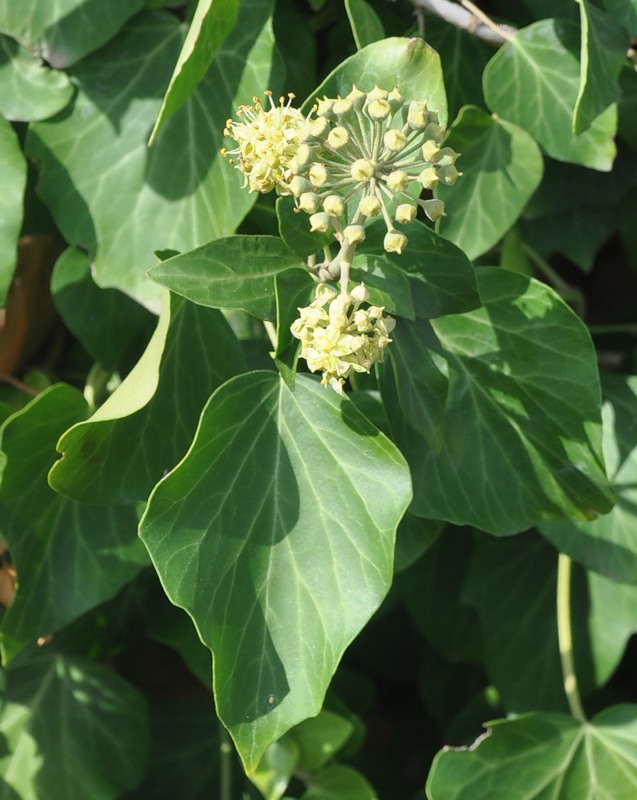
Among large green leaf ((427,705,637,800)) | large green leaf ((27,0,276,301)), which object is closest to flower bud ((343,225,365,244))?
large green leaf ((27,0,276,301))

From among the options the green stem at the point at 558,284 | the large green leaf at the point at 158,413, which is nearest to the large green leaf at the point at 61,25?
the large green leaf at the point at 158,413

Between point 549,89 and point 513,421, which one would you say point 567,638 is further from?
→ point 549,89

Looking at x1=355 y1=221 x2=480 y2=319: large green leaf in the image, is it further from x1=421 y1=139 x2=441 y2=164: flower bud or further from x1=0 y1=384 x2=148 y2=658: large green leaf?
x1=0 y1=384 x2=148 y2=658: large green leaf

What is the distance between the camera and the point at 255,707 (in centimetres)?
79

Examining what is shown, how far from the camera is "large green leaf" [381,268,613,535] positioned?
900mm

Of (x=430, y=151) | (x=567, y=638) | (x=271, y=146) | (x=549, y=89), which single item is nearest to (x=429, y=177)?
(x=430, y=151)

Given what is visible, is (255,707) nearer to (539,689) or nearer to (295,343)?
(295,343)

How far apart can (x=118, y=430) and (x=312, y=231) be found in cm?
27

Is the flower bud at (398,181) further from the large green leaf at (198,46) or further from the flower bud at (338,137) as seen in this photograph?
the large green leaf at (198,46)

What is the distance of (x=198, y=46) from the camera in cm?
85

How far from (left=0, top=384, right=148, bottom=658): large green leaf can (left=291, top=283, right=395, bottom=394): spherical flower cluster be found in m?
0.40

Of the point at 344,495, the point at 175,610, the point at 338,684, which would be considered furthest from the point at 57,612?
the point at 338,684

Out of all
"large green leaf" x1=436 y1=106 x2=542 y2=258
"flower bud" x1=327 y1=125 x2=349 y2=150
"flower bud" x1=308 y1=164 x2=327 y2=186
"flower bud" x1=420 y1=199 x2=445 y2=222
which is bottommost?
"large green leaf" x1=436 y1=106 x2=542 y2=258

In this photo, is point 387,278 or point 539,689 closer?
point 387,278
